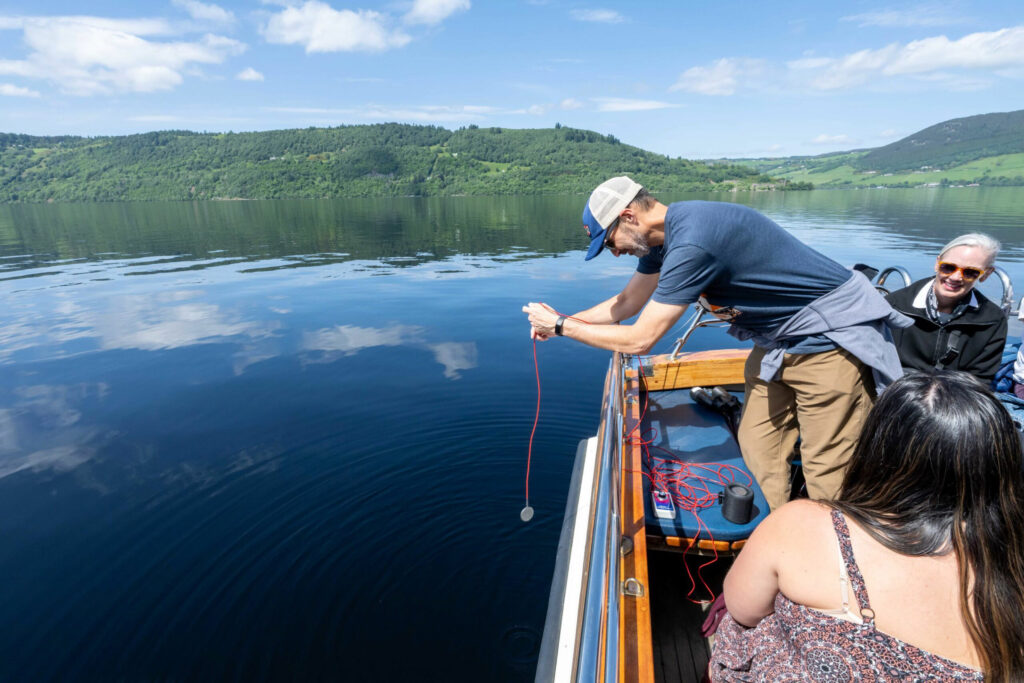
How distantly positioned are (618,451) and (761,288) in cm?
117

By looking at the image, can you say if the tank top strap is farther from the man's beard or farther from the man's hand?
the man's hand

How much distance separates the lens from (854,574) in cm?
126

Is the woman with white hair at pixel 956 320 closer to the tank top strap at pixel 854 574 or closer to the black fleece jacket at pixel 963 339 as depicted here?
the black fleece jacket at pixel 963 339

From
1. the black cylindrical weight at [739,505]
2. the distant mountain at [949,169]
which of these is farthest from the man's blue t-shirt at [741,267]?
the distant mountain at [949,169]

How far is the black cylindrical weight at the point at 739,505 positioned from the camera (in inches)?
121

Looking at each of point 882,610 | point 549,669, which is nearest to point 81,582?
point 549,669

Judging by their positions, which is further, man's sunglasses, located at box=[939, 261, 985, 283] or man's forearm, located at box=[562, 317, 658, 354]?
man's sunglasses, located at box=[939, 261, 985, 283]

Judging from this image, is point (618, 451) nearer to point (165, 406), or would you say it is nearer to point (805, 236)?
point (165, 406)

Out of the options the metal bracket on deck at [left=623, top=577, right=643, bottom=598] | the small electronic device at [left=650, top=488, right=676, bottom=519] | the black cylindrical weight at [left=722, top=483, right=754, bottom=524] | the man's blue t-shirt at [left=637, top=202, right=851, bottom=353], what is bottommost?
the small electronic device at [left=650, top=488, right=676, bottom=519]

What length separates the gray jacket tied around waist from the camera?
8.66ft

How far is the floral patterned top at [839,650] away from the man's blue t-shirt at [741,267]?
4.61ft

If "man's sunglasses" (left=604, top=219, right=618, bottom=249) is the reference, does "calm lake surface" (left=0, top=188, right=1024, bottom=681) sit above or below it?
below

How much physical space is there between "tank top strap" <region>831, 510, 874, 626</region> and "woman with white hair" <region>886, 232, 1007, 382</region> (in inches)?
142

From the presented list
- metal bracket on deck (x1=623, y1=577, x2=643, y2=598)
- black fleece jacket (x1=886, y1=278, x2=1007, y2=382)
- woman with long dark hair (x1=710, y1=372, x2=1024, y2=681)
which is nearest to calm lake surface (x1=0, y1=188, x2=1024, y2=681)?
metal bracket on deck (x1=623, y1=577, x2=643, y2=598)
